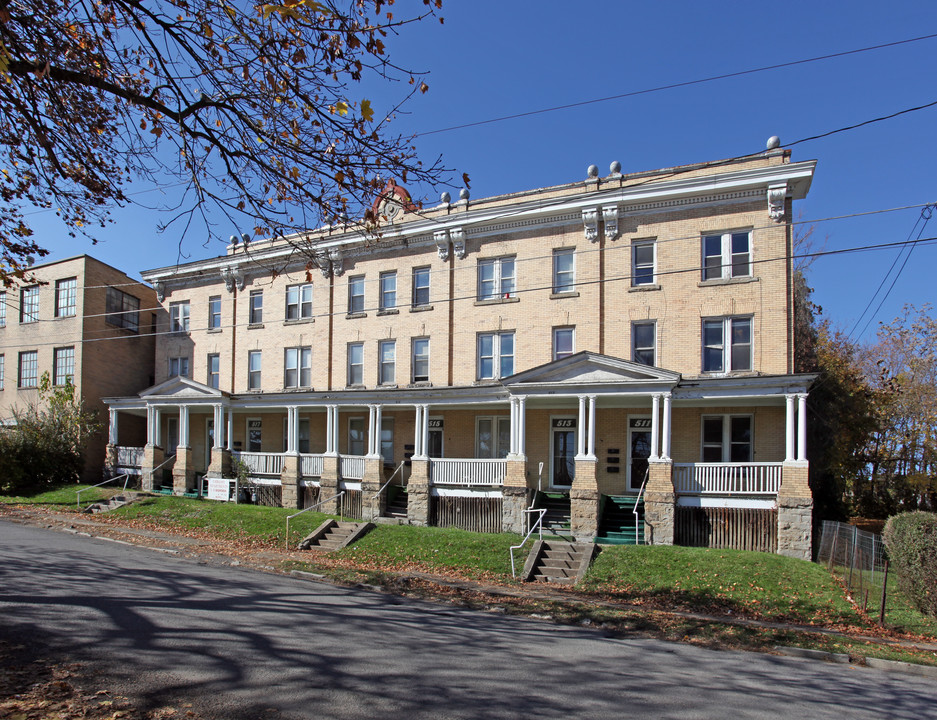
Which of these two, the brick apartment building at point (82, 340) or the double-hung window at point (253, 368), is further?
the brick apartment building at point (82, 340)

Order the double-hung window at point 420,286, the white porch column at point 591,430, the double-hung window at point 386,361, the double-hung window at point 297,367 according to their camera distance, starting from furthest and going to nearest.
Answer: the double-hung window at point 297,367, the double-hung window at point 386,361, the double-hung window at point 420,286, the white porch column at point 591,430

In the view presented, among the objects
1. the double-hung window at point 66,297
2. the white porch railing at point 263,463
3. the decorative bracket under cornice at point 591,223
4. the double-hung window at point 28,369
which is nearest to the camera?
the decorative bracket under cornice at point 591,223

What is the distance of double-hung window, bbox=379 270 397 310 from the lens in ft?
82.5

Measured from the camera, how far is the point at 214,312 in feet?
96.3

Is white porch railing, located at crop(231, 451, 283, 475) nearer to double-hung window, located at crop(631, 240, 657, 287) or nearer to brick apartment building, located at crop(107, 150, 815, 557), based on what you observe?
brick apartment building, located at crop(107, 150, 815, 557)

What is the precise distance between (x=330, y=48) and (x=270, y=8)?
1.29 m

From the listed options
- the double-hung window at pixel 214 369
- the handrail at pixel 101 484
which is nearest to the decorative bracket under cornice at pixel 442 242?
the double-hung window at pixel 214 369

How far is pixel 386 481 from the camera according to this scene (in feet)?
76.0

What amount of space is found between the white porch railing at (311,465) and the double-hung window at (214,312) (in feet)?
30.1

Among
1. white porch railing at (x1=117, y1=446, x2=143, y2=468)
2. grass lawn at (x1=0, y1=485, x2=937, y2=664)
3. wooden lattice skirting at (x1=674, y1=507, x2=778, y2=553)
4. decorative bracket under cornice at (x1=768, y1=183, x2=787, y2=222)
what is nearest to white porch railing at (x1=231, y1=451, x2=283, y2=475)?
grass lawn at (x1=0, y1=485, x2=937, y2=664)

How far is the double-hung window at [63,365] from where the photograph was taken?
29422 millimetres

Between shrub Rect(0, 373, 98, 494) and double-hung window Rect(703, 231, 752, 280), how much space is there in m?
27.1

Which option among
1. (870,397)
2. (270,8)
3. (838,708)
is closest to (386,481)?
(838,708)

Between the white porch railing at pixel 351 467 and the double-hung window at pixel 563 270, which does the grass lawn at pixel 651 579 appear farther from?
the double-hung window at pixel 563 270
